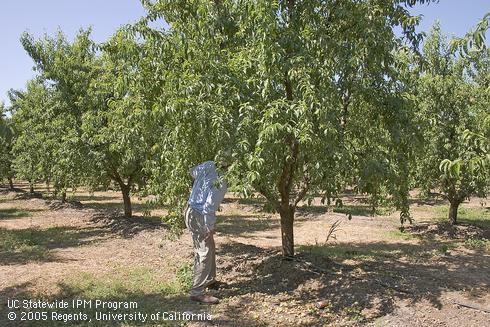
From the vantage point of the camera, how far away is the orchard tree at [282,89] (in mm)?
5887

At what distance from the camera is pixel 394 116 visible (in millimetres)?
7062

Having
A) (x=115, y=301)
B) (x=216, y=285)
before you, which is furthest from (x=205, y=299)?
(x=115, y=301)

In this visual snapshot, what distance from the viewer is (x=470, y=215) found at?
1914 centimetres

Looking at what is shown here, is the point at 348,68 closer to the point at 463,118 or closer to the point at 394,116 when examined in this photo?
the point at 394,116

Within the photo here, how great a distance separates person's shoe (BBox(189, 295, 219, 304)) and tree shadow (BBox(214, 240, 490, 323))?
50cm

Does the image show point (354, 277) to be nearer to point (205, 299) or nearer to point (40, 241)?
point (205, 299)

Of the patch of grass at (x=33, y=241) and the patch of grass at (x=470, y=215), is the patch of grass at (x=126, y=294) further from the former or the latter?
the patch of grass at (x=470, y=215)

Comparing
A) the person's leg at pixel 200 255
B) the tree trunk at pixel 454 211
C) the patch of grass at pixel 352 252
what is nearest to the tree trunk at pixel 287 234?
the patch of grass at pixel 352 252

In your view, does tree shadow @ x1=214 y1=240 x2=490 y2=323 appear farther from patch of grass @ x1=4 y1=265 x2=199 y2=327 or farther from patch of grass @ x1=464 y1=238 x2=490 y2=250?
patch of grass @ x1=464 y1=238 x2=490 y2=250

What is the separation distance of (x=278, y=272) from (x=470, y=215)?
1489cm

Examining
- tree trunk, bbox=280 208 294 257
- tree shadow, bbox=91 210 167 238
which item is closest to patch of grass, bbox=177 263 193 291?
tree trunk, bbox=280 208 294 257

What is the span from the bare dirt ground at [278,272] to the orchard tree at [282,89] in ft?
5.23

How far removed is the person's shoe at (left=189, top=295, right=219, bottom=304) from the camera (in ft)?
21.6

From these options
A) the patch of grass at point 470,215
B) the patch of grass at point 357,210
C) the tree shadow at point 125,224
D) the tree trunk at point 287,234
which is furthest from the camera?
the patch of grass at point 357,210
